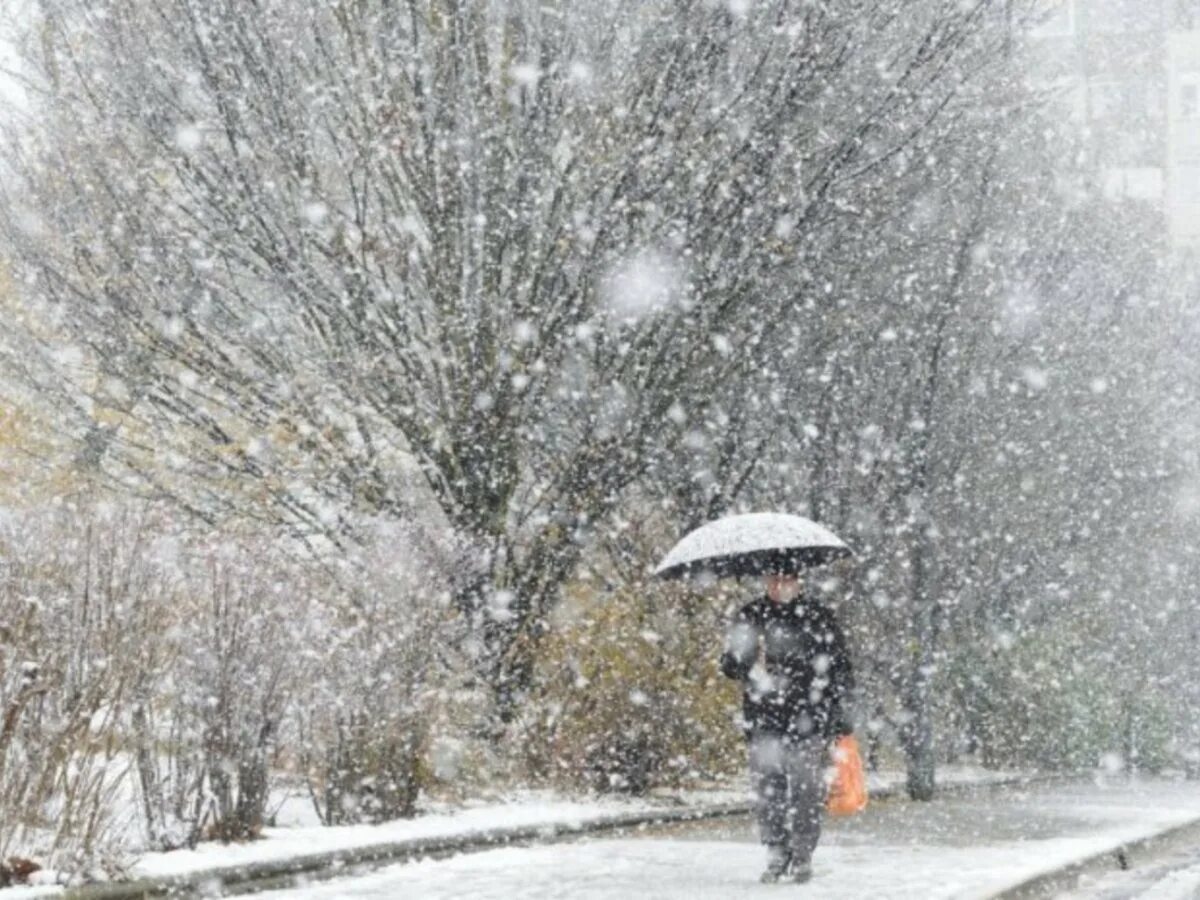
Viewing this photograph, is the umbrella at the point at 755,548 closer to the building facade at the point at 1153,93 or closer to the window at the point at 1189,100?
the building facade at the point at 1153,93

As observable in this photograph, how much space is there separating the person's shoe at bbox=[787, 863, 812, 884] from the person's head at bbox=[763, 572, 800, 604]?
1.46 meters

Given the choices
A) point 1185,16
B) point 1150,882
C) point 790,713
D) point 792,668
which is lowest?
point 1150,882

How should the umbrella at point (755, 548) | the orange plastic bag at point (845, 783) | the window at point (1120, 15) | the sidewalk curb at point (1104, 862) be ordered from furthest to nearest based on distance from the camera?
the window at point (1120, 15) < the umbrella at point (755, 548) < the orange plastic bag at point (845, 783) < the sidewalk curb at point (1104, 862)

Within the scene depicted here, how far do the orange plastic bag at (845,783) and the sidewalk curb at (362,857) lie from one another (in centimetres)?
244

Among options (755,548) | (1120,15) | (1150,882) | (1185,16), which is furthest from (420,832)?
(1120,15)

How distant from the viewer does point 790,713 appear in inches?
401

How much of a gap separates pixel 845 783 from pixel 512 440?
5917 millimetres

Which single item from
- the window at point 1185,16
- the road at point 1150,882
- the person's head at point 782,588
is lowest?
the road at point 1150,882

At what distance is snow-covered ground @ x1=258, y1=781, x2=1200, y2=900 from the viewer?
9359mm

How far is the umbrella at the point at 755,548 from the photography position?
35.9 ft

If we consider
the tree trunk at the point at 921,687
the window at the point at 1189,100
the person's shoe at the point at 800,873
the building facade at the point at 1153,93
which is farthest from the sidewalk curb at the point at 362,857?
the window at the point at 1189,100

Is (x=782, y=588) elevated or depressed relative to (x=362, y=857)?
elevated

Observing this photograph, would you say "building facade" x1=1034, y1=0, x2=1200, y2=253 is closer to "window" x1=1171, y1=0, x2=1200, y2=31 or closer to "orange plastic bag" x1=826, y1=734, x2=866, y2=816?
"window" x1=1171, y1=0, x2=1200, y2=31

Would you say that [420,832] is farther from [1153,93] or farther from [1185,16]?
[1185,16]
